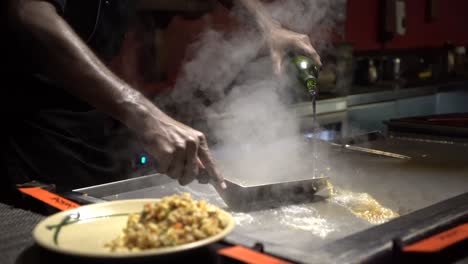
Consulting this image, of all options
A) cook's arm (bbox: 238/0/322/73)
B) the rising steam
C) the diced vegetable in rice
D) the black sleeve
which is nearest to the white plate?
the diced vegetable in rice

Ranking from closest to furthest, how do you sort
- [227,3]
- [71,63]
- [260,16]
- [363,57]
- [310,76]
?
[71,63], [310,76], [260,16], [227,3], [363,57]

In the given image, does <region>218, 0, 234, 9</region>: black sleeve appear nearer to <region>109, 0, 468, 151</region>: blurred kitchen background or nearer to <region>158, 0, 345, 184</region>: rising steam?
<region>158, 0, 345, 184</region>: rising steam

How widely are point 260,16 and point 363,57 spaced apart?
9.73 ft

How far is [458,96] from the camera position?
555 cm

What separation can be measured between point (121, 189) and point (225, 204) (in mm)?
376

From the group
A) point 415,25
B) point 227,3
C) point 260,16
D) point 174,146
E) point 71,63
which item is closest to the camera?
point 174,146

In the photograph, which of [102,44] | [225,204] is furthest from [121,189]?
[102,44]

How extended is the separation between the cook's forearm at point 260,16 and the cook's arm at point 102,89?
1.14 metres

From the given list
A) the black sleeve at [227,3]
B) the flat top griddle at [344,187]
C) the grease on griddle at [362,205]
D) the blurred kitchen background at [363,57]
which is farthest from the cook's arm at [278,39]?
the grease on griddle at [362,205]

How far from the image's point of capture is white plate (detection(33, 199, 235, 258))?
0.91m

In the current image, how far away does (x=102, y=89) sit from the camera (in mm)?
1433

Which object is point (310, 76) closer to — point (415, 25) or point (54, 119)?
point (54, 119)

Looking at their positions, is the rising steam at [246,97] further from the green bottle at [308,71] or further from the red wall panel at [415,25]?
the red wall panel at [415,25]

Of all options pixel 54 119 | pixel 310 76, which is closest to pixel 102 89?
pixel 54 119
